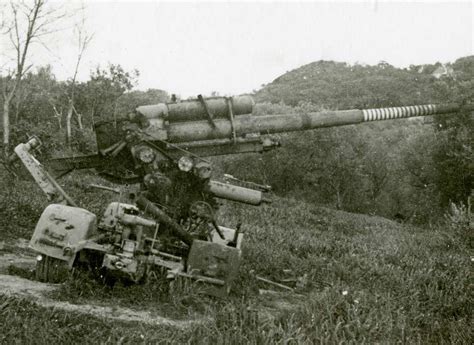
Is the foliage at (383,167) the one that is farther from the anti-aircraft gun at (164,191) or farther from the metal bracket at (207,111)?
the metal bracket at (207,111)

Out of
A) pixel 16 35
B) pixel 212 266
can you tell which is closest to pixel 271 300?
pixel 212 266

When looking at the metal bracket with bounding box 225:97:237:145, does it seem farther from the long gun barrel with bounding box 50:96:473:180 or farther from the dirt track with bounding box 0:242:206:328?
the dirt track with bounding box 0:242:206:328

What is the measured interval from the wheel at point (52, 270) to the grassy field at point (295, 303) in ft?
1.42

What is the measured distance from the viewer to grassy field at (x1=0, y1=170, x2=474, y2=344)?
594cm

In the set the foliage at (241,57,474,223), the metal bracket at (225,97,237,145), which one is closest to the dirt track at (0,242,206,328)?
the metal bracket at (225,97,237,145)

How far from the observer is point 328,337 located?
241 inches

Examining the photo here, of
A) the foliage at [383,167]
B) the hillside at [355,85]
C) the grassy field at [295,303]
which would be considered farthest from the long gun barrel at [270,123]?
the hillside at [355,85]

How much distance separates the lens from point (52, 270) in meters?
8.07

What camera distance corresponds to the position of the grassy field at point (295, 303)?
19.5ft

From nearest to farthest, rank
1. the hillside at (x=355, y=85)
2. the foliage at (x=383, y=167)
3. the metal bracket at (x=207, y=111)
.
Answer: the metal bracket at (x=207, y=111) → the foliage at (x=383, y=167) → the hillside at (x=355, y=85)

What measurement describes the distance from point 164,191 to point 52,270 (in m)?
2.02

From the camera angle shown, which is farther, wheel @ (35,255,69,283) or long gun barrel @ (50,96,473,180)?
long gun barrel @ (50,96,473,180)

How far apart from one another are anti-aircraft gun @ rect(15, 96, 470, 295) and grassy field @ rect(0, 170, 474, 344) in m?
0.52

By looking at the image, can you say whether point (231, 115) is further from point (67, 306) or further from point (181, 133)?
point (67, 306)
